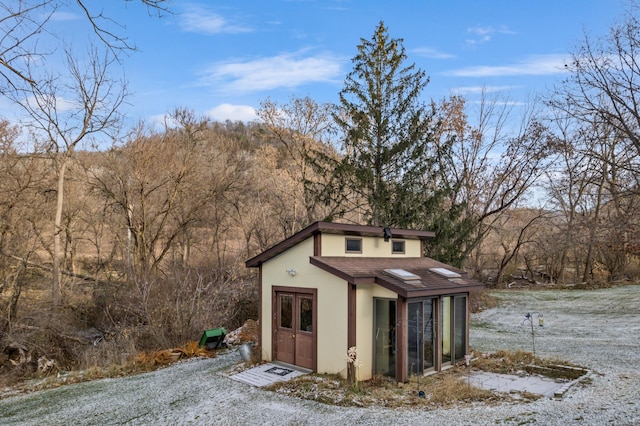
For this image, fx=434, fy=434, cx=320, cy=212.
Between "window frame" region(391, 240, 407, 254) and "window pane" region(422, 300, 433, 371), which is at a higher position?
"window frame" region(391, 240, 407, 254)

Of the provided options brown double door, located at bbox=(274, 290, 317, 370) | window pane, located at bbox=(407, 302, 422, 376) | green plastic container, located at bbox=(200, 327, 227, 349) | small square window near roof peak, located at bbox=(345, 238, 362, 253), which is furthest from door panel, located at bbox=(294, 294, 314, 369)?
green plastic container, located at bbox=(200, 327, 227, 349)

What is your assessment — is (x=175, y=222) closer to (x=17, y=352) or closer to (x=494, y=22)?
(x=17, y=352)

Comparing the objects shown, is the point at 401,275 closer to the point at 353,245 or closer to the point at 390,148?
the point at 353,245

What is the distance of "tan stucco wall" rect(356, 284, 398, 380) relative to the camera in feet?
27.8

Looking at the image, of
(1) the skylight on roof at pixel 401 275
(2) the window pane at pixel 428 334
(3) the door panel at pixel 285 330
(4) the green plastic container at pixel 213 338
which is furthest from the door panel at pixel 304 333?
(4) the green plastic container at pixel 213 338

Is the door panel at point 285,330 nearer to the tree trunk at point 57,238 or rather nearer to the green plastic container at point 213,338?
the green plastic container at point 213,338

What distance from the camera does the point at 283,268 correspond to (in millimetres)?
9922

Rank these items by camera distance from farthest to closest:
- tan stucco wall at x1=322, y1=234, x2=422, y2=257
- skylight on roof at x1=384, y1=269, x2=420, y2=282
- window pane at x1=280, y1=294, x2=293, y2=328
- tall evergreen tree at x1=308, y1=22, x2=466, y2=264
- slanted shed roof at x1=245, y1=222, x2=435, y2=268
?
tall evergreen tree at x1=308, y1=22, x2=466, y2=264, window pane at x1=280, y1=294, x2=293, y2=328, tan stucco wall at x1=322, y1=234, x2=422, y2=257, slanted shed roof at x1=245, y1=222, x2=435, y2=268, skylight on roof at x1=384, y1=269, x2=420, y2=282

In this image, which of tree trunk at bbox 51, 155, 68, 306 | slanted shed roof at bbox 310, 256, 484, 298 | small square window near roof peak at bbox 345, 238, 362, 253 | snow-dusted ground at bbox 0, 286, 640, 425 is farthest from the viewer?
Result: tree trunk at bbox 51, 155, 68, 306

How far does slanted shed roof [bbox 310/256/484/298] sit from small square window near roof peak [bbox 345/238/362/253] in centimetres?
20

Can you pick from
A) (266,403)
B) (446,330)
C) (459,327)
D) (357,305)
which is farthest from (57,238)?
(459,327)

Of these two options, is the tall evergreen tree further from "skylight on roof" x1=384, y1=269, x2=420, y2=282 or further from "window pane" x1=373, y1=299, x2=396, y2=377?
"window pane" x1=373, y1=299, x2=396, y2=377

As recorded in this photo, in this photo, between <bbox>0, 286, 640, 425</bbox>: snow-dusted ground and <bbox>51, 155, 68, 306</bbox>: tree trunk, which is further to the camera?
<bbox>51, 155, 68, 306</bbox>: tree trunk

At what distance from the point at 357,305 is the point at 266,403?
2436 mm
